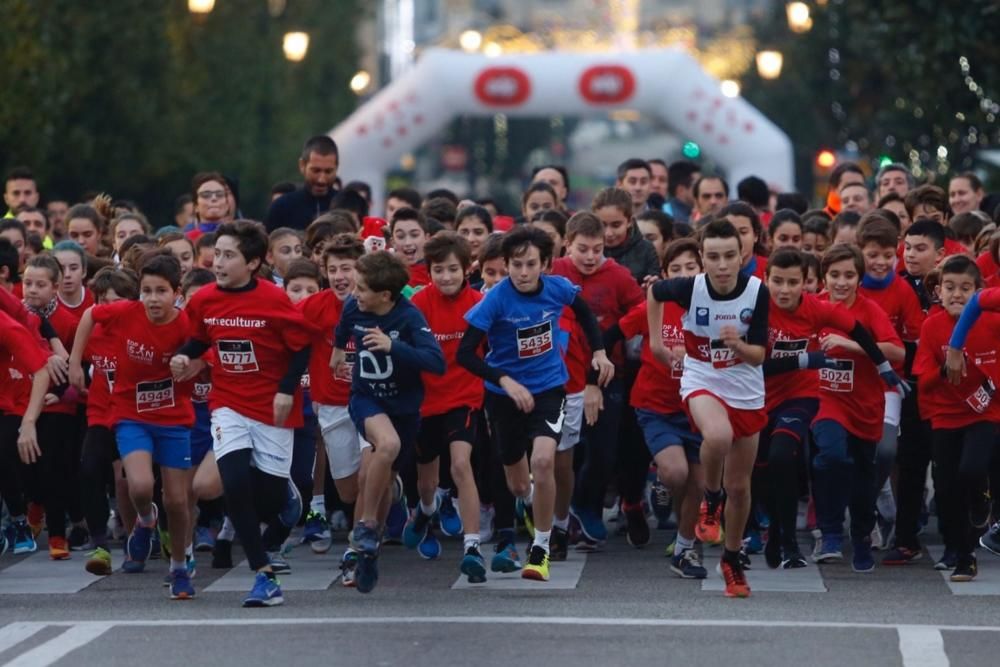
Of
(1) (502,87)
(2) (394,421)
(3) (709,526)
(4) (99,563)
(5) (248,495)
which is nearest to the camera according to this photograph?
(5) (248,495)

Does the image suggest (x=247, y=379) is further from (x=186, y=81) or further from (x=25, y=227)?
(x=186, y=81)

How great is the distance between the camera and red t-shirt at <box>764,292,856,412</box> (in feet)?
43.1

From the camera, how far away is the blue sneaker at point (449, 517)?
14.9 metres

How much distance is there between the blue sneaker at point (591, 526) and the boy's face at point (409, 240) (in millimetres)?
1857

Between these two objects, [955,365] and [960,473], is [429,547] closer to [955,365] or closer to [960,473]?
[960,473]

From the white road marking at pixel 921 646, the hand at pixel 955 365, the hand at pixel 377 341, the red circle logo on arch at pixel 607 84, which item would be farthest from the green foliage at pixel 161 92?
the white road marking at pixel 921 646

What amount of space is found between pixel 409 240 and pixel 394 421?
292cm

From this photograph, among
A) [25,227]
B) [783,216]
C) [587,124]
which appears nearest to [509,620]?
[783,216]

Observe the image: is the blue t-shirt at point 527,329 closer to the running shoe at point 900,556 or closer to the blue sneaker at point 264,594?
the blue sneaker at point 264,594

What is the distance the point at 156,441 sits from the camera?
1284cm

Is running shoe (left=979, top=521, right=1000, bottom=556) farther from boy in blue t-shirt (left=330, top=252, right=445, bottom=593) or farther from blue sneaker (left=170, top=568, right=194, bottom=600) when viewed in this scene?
blue sneaker (left=170, top=568, right=194, bottom=600)

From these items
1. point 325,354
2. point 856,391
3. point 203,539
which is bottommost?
point 203,539

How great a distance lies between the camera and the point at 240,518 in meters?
11.9

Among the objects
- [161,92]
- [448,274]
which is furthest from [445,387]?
[161,92]
